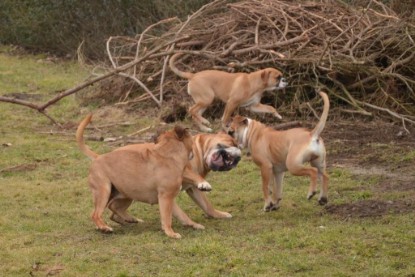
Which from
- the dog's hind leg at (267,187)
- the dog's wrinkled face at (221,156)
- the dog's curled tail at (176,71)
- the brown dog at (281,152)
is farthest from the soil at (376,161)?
the dog's curled tail at (176,71)

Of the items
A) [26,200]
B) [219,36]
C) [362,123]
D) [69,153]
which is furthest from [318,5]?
[26,200]

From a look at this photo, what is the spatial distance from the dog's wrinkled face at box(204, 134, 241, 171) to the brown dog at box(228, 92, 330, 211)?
59 cm

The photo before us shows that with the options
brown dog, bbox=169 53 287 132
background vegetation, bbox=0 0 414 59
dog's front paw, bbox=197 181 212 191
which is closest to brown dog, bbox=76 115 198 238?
dog's front paw, bbox=197 181 212 191

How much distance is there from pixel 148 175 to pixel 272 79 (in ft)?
19.7

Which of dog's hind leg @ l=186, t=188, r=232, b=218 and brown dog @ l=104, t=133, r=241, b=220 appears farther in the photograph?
dog's hind leg @ l=186, t=188, r=232, b=218

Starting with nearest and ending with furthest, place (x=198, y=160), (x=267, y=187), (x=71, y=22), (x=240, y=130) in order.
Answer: (x=198, y=160) → (x=267, y=187) → (x=240, y=130) → (x=71, y=22)

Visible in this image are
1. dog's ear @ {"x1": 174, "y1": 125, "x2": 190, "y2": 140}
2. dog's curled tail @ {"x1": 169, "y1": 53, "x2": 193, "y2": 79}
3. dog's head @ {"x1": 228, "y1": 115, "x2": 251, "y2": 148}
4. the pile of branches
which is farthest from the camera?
dog's curled tail @ {"x1": 169, "y1": 53, "x2": 193, "y2": 79}

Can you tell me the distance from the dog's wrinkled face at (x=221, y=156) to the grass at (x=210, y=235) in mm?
597

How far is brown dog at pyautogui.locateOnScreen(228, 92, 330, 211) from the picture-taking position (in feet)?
30.4

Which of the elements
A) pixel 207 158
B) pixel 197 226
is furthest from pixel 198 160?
pixel 197 226

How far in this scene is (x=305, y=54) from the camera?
15.1 meters

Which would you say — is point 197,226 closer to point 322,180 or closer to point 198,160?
point 198,160

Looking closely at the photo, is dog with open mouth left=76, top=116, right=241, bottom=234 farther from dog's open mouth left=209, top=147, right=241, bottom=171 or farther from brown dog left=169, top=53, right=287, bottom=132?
brown dog left=169, top=53, right=287, bottom=132

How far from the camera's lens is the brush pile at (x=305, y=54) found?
577 inches
